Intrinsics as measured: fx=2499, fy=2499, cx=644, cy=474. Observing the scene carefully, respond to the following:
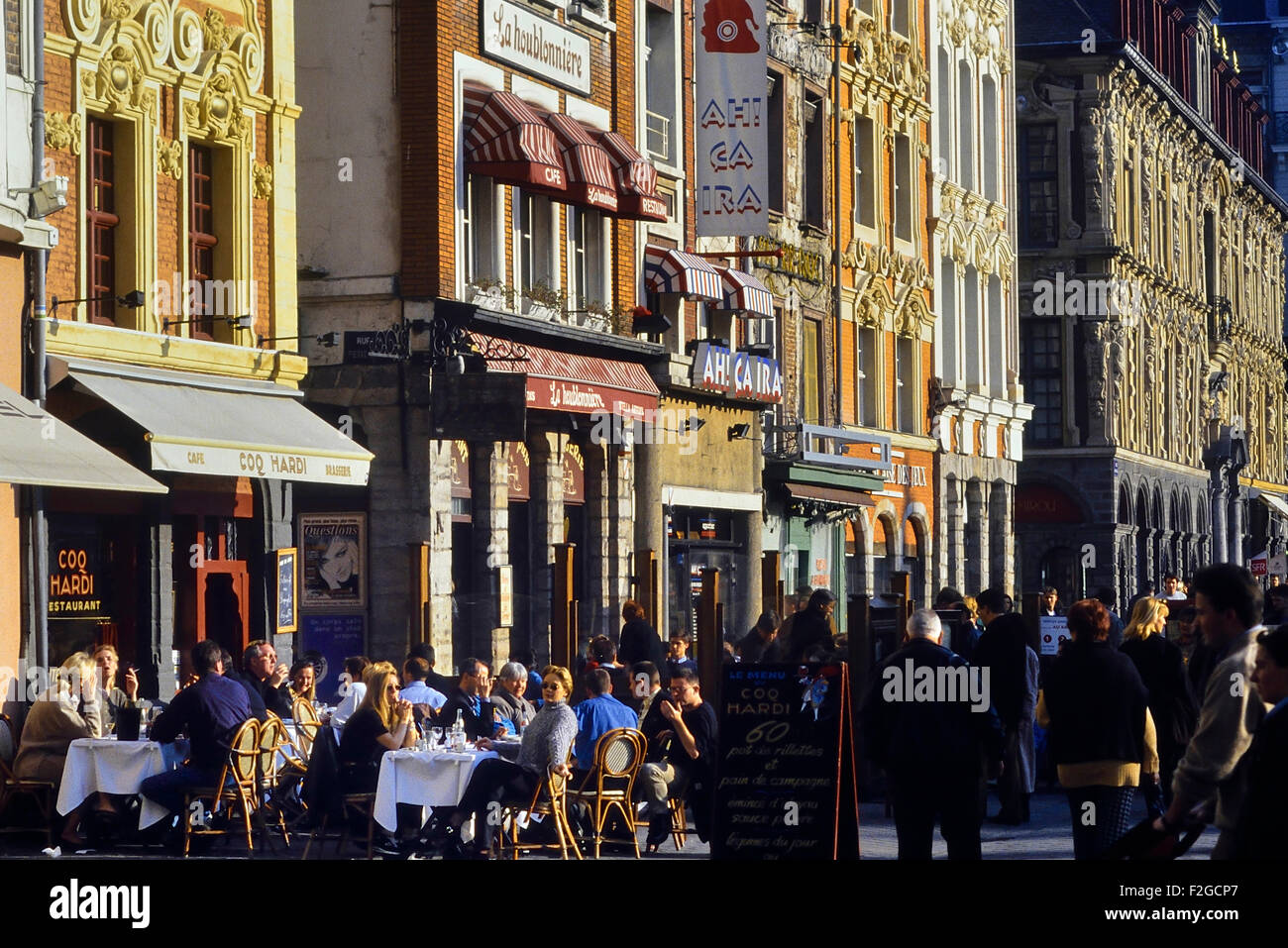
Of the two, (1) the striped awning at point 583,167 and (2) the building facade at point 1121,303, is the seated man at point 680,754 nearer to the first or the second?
(1) the striped awning at point 583,167

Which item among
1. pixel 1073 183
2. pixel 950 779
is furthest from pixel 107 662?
pixel 1073 183

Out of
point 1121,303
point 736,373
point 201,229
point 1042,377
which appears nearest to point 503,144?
point 201,229

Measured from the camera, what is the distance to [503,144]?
2814 centimetres

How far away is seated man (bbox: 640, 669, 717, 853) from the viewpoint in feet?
56.4

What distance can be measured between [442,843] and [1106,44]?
43.5 meters

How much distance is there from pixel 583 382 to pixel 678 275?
4.13 metres

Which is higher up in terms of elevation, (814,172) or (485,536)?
(814,172)

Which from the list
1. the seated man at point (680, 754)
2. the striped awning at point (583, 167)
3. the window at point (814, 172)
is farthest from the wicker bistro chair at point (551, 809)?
the window at point (814, 172)

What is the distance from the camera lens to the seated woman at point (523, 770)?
16.2 m

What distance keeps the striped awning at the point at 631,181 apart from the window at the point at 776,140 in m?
7.05

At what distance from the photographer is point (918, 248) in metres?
45.1

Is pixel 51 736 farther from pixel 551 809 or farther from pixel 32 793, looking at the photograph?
pixel 551 809

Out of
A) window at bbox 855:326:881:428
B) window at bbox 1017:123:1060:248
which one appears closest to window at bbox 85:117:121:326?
window at bbox 855:326:881:428

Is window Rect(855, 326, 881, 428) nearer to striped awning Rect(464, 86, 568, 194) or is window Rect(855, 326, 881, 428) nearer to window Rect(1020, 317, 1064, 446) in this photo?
window Rect(1020, 317, 1064, 446)
